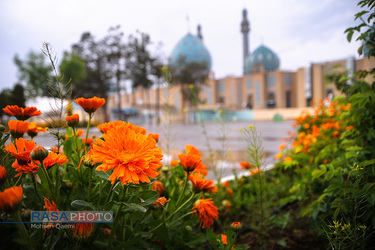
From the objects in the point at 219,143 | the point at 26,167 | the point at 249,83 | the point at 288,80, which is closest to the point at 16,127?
the point at 26,167

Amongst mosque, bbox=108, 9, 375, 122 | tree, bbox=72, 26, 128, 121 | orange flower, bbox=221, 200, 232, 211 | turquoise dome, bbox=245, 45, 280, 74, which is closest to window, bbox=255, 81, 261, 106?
mosque, bbox=108, 9, 375, 122

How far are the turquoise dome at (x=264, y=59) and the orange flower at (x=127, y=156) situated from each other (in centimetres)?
3537

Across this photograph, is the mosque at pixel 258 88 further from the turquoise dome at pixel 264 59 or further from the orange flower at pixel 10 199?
the orange flower at pixel 10 199

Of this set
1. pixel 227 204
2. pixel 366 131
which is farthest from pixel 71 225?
pixel 366 131

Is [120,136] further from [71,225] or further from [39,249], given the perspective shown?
[39,249]

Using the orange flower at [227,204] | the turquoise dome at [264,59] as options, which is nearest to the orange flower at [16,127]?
the orange flower at [227,204]

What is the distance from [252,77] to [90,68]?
2321 cm

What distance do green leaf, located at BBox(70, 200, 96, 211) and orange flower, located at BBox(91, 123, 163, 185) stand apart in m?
0.09

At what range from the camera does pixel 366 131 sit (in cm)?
103

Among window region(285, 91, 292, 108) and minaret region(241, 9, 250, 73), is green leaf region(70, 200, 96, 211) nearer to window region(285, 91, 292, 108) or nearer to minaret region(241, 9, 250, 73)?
window region(285, 91, 292, 108)

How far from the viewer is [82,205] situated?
1.80ft

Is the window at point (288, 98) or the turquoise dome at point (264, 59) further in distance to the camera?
the turquoise dome at point (264, 59)

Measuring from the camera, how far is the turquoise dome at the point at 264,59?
33.5m

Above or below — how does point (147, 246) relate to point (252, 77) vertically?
below
